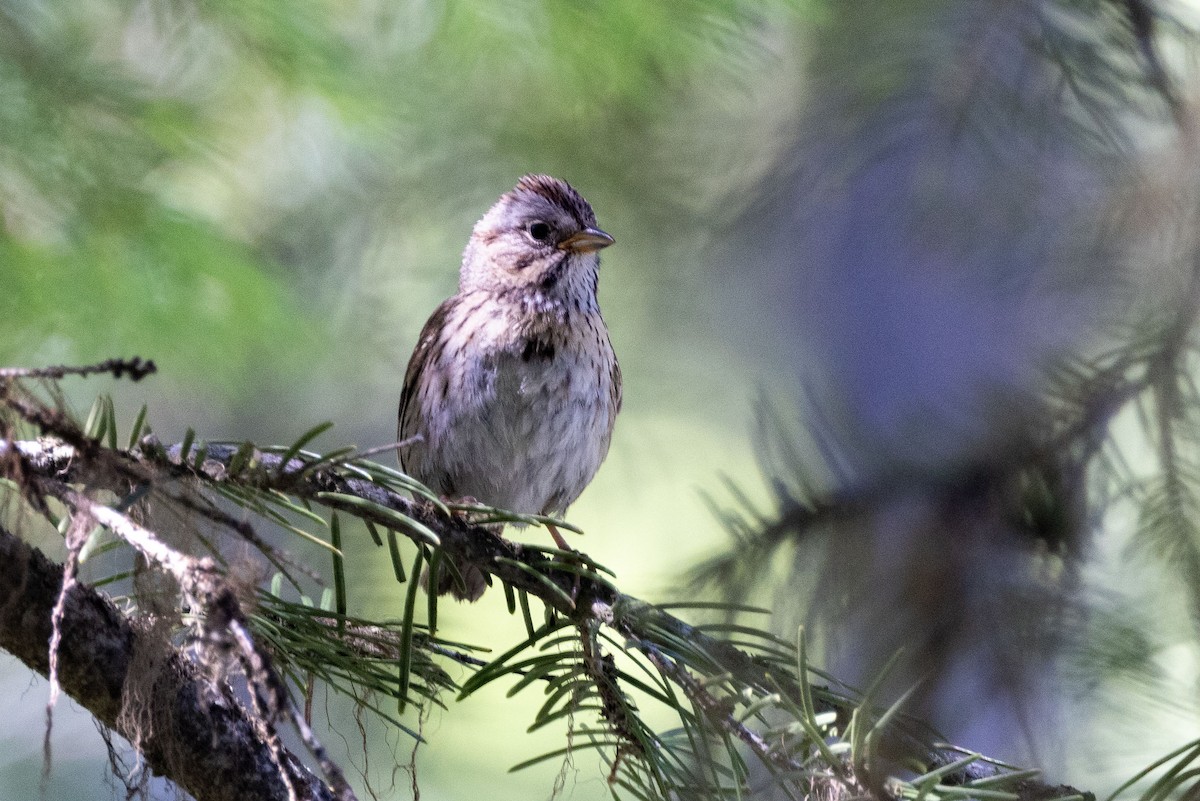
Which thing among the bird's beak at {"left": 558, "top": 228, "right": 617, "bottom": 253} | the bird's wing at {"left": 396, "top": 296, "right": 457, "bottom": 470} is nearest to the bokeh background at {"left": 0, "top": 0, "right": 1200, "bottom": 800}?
the bird's wing at {"left": 396, "top": 296, "right": 457, "bottom": 470}

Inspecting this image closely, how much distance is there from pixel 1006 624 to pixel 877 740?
168 centimetres

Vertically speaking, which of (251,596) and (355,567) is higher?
(355,567)

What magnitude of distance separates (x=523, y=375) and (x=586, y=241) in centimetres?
56

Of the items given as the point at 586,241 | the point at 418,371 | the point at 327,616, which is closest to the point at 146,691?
the point at 327,616

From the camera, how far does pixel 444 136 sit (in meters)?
4.38

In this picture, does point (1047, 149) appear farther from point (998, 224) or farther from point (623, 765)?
point (623, 765)

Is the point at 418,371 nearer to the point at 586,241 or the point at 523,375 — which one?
the point at 523,375

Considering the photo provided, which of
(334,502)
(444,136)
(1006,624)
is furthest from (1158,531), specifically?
(444,136)

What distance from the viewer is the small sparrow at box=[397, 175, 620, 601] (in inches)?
138

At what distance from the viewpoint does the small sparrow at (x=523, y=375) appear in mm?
3508

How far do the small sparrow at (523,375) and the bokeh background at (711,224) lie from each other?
0.34m

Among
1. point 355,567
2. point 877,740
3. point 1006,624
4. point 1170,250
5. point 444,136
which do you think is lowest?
point 877,740

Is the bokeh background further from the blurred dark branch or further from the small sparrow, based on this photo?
the blurred dark branch

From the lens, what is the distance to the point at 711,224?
13.4 ft
